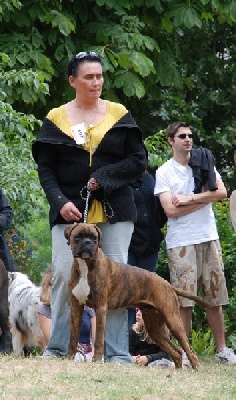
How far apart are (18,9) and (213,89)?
671 centimetres

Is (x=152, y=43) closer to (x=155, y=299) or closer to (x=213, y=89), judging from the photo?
(x=213, y=89)

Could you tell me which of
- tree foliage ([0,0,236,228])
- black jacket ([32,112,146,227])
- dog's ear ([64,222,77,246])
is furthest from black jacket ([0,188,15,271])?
tree foliage ([0,0,236,228])

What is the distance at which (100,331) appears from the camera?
28.1ft

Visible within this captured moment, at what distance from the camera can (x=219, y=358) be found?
36.5ft

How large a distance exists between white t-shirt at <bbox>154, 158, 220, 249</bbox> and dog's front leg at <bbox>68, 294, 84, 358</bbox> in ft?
8.00

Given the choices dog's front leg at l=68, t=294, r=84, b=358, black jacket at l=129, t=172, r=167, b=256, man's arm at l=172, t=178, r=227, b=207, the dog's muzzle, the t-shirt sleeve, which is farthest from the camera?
black jacket at l=129, t=172, r=167, b=256

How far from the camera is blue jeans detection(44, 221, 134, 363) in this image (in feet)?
29.0

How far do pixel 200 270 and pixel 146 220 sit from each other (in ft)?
2.49

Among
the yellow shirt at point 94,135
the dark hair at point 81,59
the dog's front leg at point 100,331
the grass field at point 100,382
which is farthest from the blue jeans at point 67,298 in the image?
the dark hair at point 81,59

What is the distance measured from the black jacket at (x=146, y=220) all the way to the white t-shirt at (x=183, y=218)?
26 centimetres

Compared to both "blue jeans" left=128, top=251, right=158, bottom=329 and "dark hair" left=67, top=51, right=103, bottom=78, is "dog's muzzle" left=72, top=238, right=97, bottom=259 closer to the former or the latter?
"dark hair" left=67, top=51, right=103, bottom=78

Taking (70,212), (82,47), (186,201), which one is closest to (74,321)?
(70,212)

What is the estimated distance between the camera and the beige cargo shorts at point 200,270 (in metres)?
10.8

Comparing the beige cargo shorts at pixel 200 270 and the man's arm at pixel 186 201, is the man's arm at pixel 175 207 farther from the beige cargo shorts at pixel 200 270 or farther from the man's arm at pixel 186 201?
the beige cargo shorts at pixel 200 270
